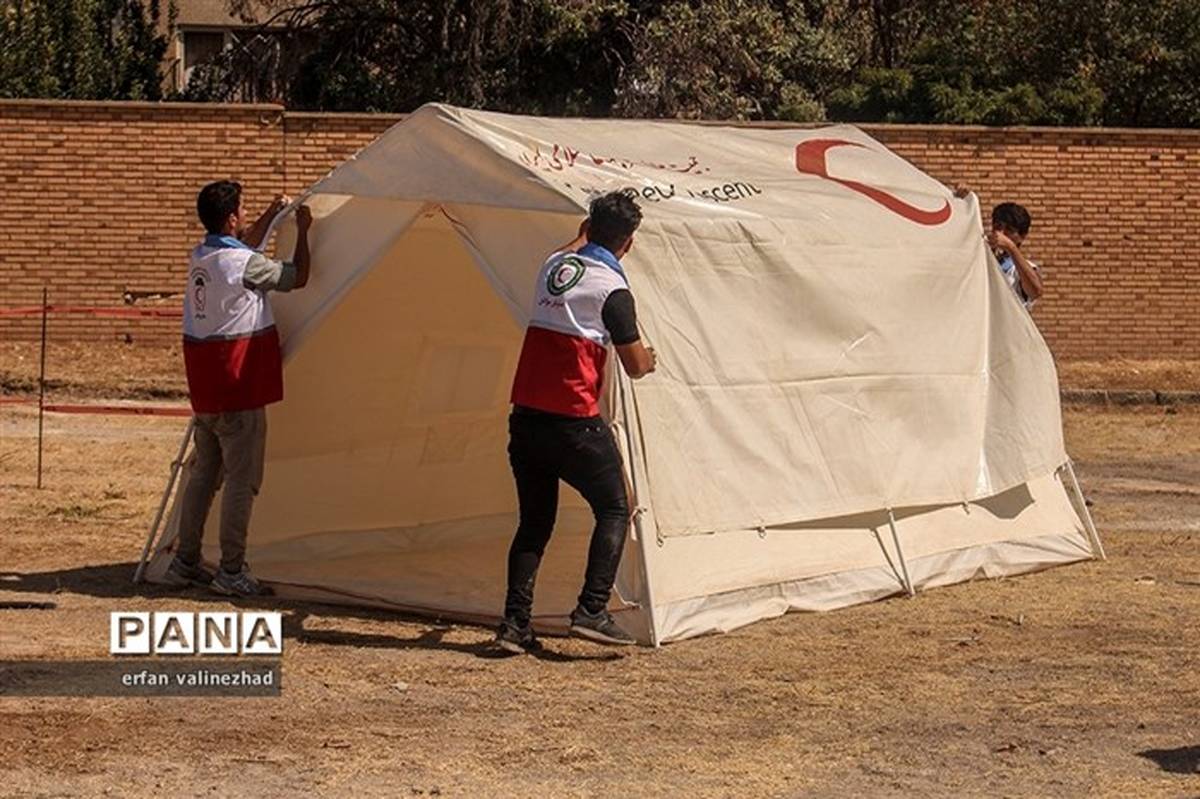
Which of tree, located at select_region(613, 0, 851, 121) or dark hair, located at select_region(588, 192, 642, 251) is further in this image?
tree, located at select_region(613, 0, 851, 121)

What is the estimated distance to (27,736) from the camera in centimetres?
788

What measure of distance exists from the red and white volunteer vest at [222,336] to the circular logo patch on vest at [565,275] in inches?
71.7

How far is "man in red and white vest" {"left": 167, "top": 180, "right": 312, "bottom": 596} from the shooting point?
414 inches

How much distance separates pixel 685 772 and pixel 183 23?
1107 inches

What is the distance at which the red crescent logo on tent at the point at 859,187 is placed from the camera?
39.1 feet

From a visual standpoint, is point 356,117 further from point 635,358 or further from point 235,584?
point 635,358

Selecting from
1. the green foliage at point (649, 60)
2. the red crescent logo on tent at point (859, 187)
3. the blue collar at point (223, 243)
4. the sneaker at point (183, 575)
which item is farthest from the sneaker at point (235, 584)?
the green foliage at point (649, 60)

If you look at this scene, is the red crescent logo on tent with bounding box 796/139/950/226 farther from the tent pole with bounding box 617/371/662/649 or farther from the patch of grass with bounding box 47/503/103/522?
the patch of grass with bounding box 47/503/103/522

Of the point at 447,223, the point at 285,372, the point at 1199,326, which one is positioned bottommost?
the point at 1199,326

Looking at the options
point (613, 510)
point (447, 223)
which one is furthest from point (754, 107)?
point (613, 510)

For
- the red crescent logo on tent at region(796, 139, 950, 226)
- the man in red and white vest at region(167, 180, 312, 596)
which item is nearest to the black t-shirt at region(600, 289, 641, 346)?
the man in red and white vest at region(167, 180, 312, 596)

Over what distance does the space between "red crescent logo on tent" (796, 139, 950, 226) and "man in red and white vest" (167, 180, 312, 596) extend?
296cm

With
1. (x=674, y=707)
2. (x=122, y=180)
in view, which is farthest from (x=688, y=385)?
(x=122, y=180)

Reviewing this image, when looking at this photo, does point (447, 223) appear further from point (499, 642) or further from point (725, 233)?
point (499, 642)
